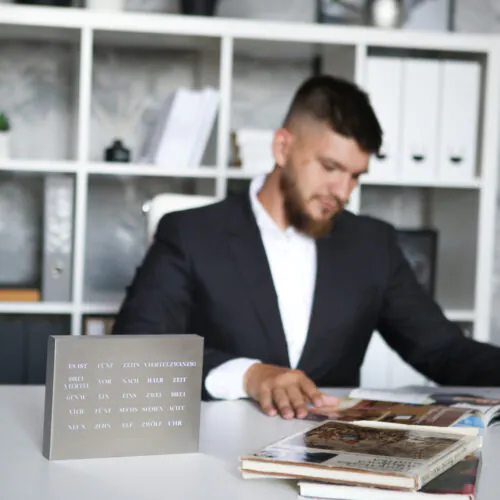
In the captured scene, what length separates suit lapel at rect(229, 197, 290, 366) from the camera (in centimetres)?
187

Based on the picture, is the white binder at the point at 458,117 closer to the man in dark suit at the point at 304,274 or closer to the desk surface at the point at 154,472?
the man in dark suit at the point at 304,274

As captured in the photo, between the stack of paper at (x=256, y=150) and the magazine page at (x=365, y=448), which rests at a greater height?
the stack of paper at (x=256, y=150)

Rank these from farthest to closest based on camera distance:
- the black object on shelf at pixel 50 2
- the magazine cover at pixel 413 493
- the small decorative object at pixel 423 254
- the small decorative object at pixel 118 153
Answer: the small decorative object at pixel 423 254
the small decorative object at pixel 118 153
the black object on shelf at pixel 50 2
the magazine cover at pixel 413 493

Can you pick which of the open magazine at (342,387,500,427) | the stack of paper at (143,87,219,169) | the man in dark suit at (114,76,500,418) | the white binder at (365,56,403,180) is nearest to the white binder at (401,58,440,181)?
the white binder at (365,56,403,180)

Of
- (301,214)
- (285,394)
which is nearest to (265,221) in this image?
(301,214)

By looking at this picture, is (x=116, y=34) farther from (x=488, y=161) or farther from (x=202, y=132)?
(x=488, y=161)

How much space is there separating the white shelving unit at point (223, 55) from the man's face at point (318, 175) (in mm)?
658

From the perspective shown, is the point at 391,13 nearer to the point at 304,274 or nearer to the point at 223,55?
the point at 223,55

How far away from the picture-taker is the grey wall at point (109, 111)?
9.59ft

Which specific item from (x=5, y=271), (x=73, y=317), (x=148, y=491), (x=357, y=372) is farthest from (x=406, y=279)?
(x=5, y=271)

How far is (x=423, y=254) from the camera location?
2.87 m

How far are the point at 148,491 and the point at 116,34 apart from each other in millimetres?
2045

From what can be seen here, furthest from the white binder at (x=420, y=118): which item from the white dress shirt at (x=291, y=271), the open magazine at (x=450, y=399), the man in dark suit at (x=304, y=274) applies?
the open magazine at (x=450, y=399)

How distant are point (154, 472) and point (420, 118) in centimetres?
202
